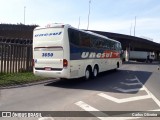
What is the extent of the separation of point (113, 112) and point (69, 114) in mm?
1393

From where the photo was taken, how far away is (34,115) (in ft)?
25.1

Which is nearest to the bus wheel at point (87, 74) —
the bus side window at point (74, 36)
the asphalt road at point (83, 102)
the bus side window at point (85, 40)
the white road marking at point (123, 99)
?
the bus side window at point (85, 40)

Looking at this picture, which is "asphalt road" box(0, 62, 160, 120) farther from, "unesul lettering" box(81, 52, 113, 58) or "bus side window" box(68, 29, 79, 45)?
"unesul lettering" box(81, 52, 113, 58)

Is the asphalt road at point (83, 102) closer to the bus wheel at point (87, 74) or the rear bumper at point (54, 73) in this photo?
the rear bumper at point (54, 73)

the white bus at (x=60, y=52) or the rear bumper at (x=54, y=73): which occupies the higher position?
the white bus at (x=60, y=52)

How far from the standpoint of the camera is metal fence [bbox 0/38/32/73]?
1622 cm

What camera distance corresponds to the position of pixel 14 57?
16.8m

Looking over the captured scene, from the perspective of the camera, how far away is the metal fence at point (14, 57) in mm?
16219

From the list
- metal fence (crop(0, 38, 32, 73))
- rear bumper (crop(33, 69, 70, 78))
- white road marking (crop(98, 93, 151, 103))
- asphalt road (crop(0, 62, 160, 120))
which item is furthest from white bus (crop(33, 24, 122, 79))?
white road marking (crop(98, 93, 151, 103))

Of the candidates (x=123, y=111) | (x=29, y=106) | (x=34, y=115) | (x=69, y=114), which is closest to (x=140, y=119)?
(x=123, y=111)

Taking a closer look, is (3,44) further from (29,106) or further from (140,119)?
(140,119)

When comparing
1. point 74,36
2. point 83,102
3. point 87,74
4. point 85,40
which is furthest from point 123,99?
point 85,40

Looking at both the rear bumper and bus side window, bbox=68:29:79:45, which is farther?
bus side window, bbox=68:29:79:45

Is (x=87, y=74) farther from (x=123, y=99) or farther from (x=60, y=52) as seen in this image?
(x=123, y=99)
